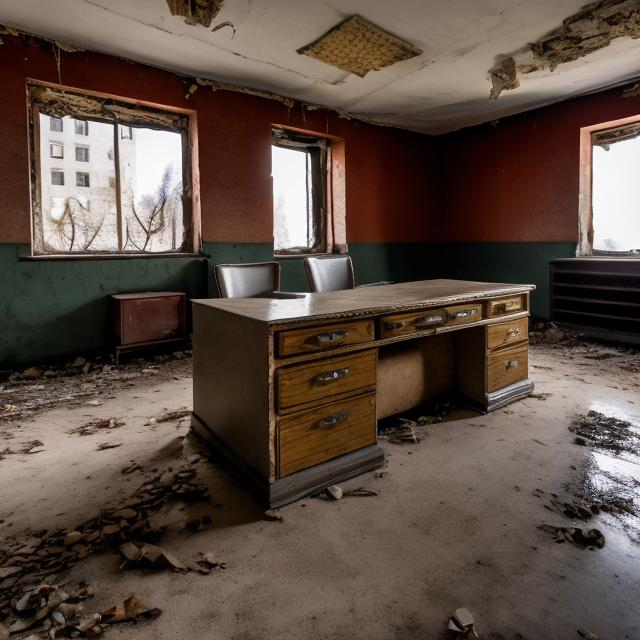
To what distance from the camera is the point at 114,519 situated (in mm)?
1679

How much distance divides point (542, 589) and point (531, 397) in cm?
197

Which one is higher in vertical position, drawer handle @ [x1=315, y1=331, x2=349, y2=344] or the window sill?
the window sill

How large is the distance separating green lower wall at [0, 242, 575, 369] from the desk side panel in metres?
2.24

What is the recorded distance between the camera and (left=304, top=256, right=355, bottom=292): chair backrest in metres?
3.74

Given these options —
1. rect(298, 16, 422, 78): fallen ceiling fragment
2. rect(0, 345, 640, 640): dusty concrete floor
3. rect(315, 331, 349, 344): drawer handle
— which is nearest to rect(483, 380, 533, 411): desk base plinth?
rect(0, 345, 640, 640): dusty concrete floor

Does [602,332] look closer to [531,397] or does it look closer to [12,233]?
[531,397]

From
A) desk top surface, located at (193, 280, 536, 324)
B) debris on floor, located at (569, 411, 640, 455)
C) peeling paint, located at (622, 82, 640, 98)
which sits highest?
peeling paint, located at (622, 82, 640, 98)

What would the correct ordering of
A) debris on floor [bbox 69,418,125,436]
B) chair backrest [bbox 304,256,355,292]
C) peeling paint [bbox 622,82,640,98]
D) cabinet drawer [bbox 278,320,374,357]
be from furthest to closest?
1. peeling paint [bbox 622,82,640,98]
2. chair backrest [bbox 304,256,355,292]
3. debris on floor [bbox 69,418,125,436]
4. cabinet drawer [bbox 278,320,374,357]

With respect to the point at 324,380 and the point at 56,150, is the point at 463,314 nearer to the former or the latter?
the point at 324,380

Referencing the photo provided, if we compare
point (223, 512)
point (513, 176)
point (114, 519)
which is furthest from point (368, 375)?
point (513, 176)

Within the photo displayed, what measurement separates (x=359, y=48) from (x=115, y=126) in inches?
95.8

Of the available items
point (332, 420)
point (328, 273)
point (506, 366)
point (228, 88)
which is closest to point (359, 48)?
point (228, 88)

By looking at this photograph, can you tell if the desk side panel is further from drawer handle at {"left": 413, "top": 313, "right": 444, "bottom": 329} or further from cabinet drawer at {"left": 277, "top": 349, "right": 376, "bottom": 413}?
drawer handle at {"left": 413, "top": 313, "right": 444, "bottom": 329}

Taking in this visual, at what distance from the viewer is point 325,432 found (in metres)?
1.88
